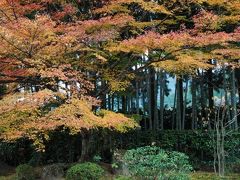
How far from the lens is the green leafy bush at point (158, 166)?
6742 mm

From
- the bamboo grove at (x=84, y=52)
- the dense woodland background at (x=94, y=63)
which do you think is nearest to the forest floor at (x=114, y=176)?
the dense woodland background at (x=94, y=63)

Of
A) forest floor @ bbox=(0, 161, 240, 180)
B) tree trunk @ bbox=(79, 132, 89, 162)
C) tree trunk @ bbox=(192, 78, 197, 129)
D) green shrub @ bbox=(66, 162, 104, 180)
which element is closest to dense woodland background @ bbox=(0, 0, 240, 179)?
tree trunk @ bbox=(79, 132, 89, 162)

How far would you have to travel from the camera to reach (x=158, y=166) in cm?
673

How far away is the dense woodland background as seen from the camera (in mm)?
8055

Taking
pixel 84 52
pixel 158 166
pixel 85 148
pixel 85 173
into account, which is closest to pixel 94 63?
pixel 84 52

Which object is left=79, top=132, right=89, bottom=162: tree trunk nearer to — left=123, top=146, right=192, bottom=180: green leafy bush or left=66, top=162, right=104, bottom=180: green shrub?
left=66, top=162, right=104, bottom=180: green shrub

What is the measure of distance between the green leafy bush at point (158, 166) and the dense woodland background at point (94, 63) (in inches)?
56.3

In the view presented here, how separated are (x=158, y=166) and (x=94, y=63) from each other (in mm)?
4020

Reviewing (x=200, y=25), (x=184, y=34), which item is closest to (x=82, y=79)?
(x=184, y=34)

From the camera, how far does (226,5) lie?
32.5ft

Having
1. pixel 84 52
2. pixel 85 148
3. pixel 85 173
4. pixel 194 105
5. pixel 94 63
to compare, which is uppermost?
pixel 84 52

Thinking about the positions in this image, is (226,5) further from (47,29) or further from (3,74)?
(3,74)

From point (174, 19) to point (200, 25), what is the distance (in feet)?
6.75

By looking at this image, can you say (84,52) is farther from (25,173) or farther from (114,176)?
(25,173)
